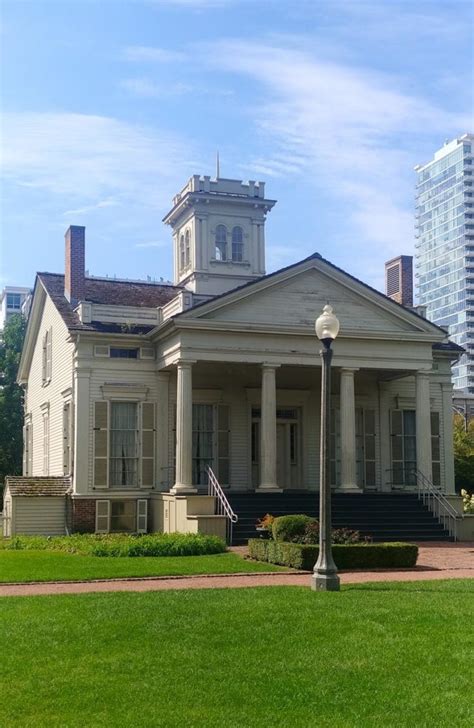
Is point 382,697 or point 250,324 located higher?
point 250,324

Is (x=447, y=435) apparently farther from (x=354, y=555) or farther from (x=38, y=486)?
(x=354, y=555)

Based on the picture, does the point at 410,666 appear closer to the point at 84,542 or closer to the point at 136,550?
the point at 136,550

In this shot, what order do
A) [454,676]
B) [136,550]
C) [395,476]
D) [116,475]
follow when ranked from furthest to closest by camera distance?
[395,476], [116,475], [136,550], [454,676]

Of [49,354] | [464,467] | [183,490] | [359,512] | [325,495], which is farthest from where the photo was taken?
[464,467]

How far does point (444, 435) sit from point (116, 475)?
10984mm

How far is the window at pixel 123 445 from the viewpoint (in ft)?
89.2

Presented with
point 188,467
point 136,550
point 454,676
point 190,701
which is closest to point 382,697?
point 454,676

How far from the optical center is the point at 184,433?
25266mm

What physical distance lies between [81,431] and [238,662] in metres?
18.7

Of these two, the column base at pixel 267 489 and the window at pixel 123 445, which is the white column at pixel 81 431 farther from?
the column base at pixel 267 489

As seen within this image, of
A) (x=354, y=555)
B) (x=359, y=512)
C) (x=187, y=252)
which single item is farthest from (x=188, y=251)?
(x=354, y=555)

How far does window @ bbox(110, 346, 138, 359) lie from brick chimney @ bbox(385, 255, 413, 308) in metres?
10.3

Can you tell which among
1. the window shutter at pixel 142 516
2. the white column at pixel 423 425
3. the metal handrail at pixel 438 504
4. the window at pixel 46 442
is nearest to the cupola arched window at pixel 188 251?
the window at pixel 46 442

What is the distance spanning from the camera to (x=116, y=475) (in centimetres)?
2717
